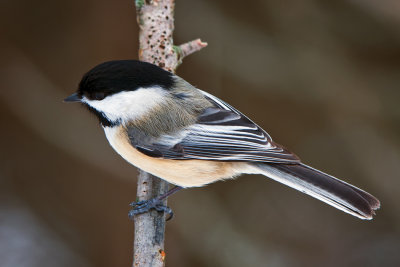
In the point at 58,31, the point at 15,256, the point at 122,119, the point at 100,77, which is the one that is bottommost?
the point at 15,256

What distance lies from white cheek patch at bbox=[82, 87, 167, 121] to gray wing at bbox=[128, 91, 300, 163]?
0.35 feet

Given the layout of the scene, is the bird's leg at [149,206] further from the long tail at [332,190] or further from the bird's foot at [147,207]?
the long tail at [332,190]

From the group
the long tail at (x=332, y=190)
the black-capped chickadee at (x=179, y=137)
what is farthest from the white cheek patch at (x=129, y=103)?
the long tail at (x=332, y=190)

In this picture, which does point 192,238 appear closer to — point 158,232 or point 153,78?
point 158,232

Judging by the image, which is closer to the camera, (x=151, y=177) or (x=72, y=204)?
(x=151, y=177)

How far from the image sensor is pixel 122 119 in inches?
82.3

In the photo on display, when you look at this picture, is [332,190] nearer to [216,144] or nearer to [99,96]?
[216,144]

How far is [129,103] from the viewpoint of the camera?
204cm

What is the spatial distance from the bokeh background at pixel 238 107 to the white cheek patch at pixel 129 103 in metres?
1.23

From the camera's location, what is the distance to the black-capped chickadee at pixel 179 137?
6.48 feet

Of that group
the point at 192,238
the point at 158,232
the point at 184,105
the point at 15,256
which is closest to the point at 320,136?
the point at 192,238

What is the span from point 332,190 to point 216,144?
1.72ft

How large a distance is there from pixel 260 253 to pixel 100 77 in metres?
1.95

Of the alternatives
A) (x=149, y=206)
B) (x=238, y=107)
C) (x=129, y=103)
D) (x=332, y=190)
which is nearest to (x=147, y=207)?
(x=149, y=206)
